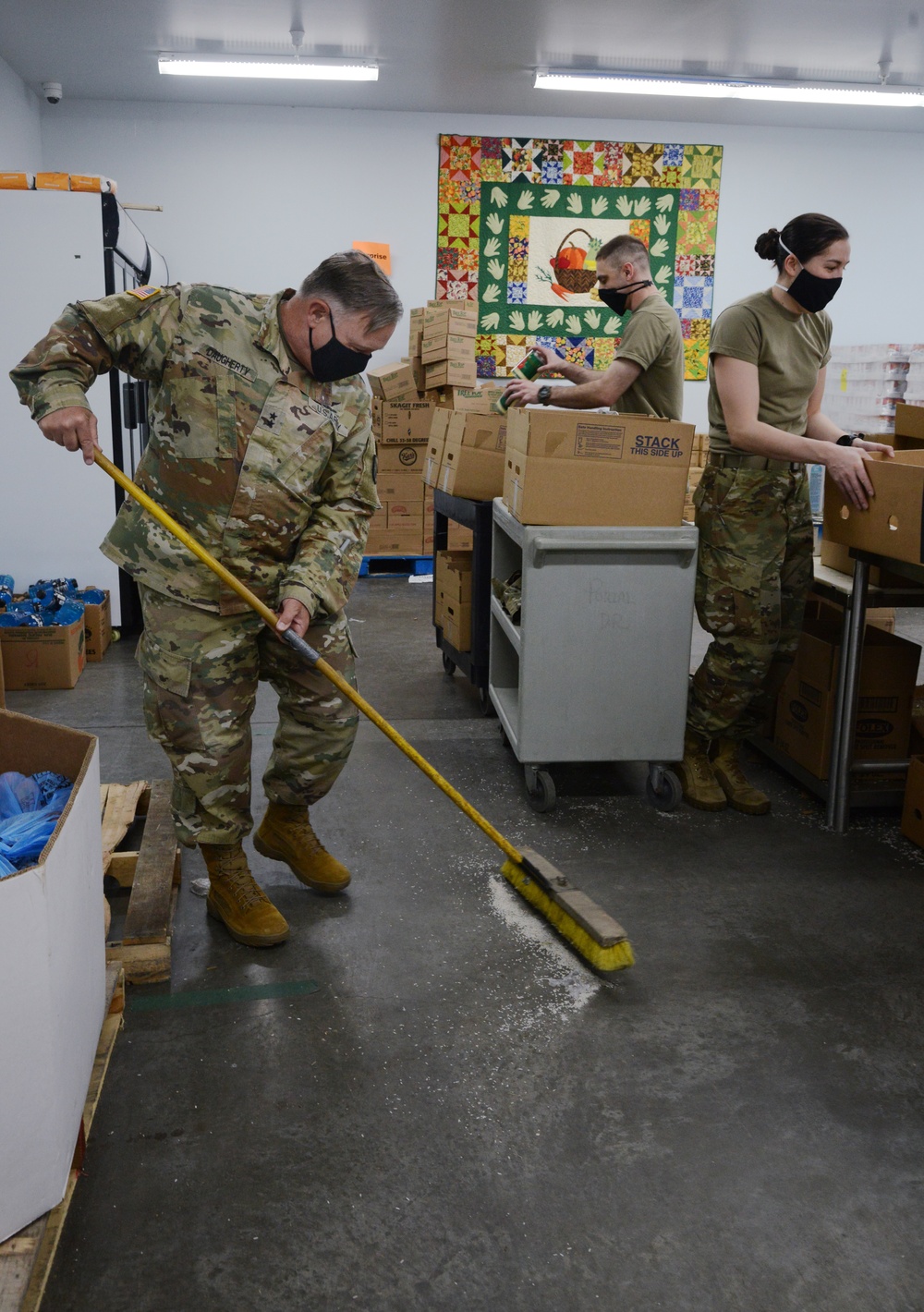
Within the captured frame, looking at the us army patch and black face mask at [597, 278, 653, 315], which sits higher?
black face mask at [597, 278, 653, 315]

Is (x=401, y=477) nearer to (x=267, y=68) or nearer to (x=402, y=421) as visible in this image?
(x=402, y=421)

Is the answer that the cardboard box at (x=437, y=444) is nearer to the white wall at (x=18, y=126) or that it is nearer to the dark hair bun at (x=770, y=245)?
the dark hair bun at (x=770, y=245)

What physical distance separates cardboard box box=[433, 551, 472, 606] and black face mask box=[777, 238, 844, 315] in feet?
5.67

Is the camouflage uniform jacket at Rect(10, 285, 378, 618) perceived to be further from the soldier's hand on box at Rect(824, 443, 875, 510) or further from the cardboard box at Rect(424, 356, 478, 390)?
the cardboard box at Rect(424, 356, 478, 390)

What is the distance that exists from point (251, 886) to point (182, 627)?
61 cm

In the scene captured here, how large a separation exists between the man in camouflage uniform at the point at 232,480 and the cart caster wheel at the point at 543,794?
903mm

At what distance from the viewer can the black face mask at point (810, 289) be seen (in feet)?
9.08

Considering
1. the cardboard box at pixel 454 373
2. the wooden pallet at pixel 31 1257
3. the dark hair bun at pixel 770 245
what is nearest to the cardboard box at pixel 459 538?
the cardboard box at pixel 454 373

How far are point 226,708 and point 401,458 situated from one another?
4.91 meters

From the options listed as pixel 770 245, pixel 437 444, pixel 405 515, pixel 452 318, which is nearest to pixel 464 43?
pixel 452 318

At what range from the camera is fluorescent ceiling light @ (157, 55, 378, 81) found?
609 cm

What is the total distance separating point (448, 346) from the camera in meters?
6.27

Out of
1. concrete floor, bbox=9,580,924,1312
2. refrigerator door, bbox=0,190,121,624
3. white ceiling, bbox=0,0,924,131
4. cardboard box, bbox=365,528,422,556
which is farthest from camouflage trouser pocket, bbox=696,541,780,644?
cardboard box, bbox=365,528,422,556

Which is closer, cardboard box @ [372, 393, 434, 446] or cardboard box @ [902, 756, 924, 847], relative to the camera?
cardboard box @ [902, 756, 924, 847]
